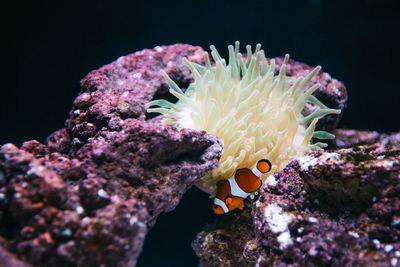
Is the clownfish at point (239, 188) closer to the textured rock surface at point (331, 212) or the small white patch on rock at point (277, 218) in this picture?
the textured rock surface at point (331, 212)

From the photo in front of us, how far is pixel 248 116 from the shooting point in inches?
78.1

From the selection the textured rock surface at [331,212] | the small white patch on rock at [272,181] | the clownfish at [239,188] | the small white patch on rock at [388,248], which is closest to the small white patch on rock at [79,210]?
the clownfish at [239,188]

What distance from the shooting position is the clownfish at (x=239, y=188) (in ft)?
6.16

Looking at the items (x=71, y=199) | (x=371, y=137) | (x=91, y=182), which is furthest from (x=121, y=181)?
(x=371, y=137)

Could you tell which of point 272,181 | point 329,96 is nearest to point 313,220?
point 272,181

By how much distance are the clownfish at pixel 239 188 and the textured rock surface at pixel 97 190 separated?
235 mm

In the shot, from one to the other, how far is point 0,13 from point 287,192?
3.22 metres

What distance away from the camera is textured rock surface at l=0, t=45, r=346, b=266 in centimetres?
128

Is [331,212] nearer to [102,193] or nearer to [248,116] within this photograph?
[248,116]

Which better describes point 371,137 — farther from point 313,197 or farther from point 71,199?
point 71,199

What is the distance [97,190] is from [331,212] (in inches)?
52.4

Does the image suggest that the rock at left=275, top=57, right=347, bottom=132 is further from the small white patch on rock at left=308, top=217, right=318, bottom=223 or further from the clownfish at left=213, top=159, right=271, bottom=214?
the small white patch on rock at left=308, top=217, right=318, bottom=223

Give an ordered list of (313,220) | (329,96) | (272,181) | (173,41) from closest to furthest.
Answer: (313,220), (272,181), (329,96), (173,41)

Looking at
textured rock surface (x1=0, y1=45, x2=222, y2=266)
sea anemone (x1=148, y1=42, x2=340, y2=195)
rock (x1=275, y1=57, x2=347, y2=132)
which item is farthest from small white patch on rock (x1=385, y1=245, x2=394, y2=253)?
rock (x1=275, y1=57, x2=347, y2=132)
